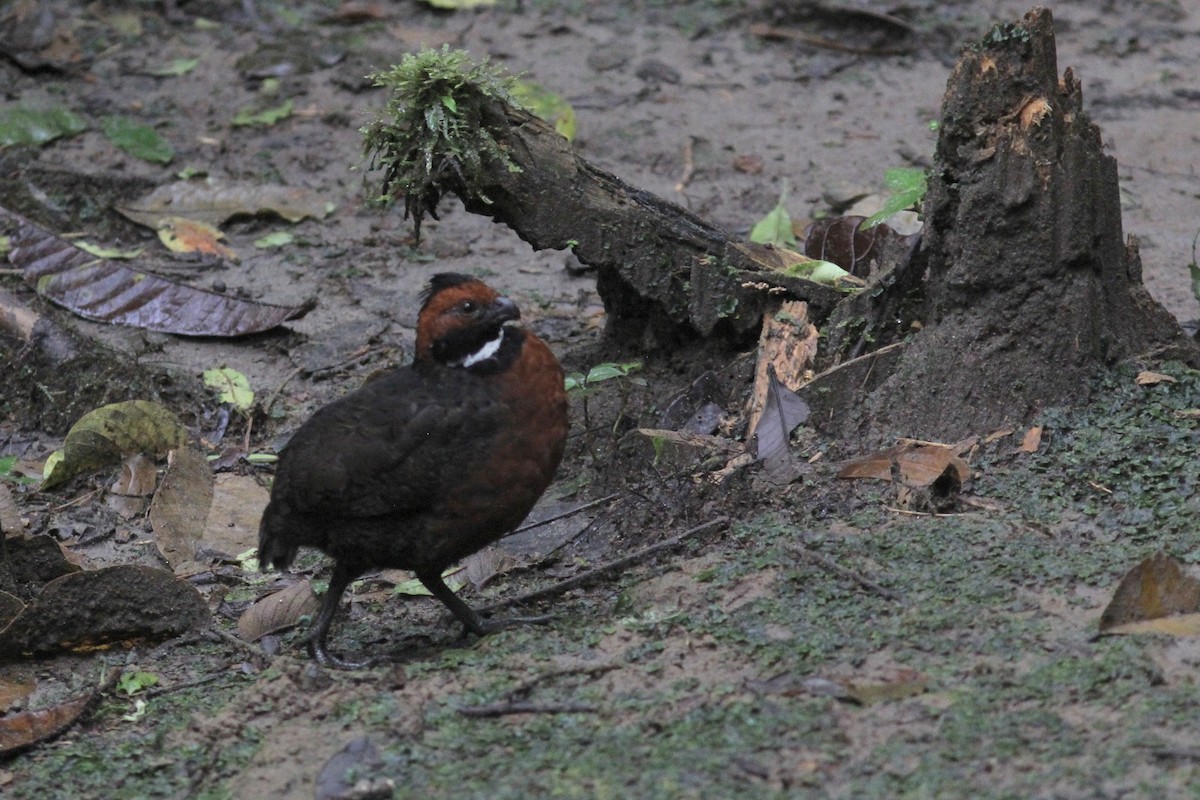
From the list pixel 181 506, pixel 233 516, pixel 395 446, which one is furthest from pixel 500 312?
pixel 181 506

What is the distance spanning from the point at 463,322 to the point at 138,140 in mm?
5136

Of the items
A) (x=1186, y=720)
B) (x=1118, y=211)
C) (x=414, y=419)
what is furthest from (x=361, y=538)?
(x=1118, y=211)

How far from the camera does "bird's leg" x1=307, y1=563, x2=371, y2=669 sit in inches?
185

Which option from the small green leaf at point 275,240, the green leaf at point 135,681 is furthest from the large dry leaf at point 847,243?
the small green leaf at point 275,240

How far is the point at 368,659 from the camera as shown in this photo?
4.68 meters

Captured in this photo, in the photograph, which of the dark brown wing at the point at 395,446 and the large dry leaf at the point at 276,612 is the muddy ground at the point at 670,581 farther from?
the dark brown wing at the point at 395,446

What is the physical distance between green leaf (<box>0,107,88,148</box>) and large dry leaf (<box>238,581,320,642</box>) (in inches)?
191

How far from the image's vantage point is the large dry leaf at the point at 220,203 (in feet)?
26.9

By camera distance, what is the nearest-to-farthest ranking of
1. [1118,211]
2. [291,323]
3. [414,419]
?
1. [414,419]
2. [1118,211]
3. [291,323]

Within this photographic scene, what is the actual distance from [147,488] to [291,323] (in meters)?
1.35

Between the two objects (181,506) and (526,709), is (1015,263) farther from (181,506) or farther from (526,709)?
(181,506)

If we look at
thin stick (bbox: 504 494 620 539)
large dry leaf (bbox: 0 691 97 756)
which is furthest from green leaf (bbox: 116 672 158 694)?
thin stick (bbox: 504 494 620 539)

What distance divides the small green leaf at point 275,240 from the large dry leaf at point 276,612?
323 centimetres

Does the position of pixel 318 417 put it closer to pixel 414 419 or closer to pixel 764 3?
pixel 414 419
